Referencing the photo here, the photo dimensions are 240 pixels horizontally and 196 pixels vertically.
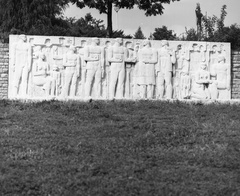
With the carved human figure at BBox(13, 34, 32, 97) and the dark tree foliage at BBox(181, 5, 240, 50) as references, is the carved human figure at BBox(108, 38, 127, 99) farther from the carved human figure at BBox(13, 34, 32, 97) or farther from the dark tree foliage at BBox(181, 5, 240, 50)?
the dark tree foliage at BBox(181, 5, 240, 50)

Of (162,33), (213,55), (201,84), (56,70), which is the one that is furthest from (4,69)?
(162,33)

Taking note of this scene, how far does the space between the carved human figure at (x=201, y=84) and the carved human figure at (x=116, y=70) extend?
7.31 feet

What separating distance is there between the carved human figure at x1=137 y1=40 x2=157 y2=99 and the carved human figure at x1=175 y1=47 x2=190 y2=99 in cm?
77

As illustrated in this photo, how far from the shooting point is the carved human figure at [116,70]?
13.2 metres

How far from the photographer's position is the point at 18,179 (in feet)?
18.1

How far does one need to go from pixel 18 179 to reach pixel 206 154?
2776 mm

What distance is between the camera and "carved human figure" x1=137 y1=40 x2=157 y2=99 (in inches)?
524

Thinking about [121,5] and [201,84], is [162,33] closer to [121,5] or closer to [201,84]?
[121,5]

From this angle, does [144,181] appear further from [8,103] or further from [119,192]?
[8,103]

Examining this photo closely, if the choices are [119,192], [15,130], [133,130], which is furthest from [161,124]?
[119,192]

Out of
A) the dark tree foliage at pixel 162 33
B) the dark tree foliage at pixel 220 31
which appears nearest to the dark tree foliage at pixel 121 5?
the dark tree foliage at pixel 220 31

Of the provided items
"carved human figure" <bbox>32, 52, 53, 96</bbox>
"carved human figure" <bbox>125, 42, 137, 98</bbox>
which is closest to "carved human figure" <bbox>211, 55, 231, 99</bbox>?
"carved human figure" <bbox>125, 42, 137, 98</bbox>

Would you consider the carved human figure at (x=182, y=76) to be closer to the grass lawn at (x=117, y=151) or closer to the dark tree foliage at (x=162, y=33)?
the grass lawn at (x=117, y=151)

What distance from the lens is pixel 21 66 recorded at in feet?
42.6
